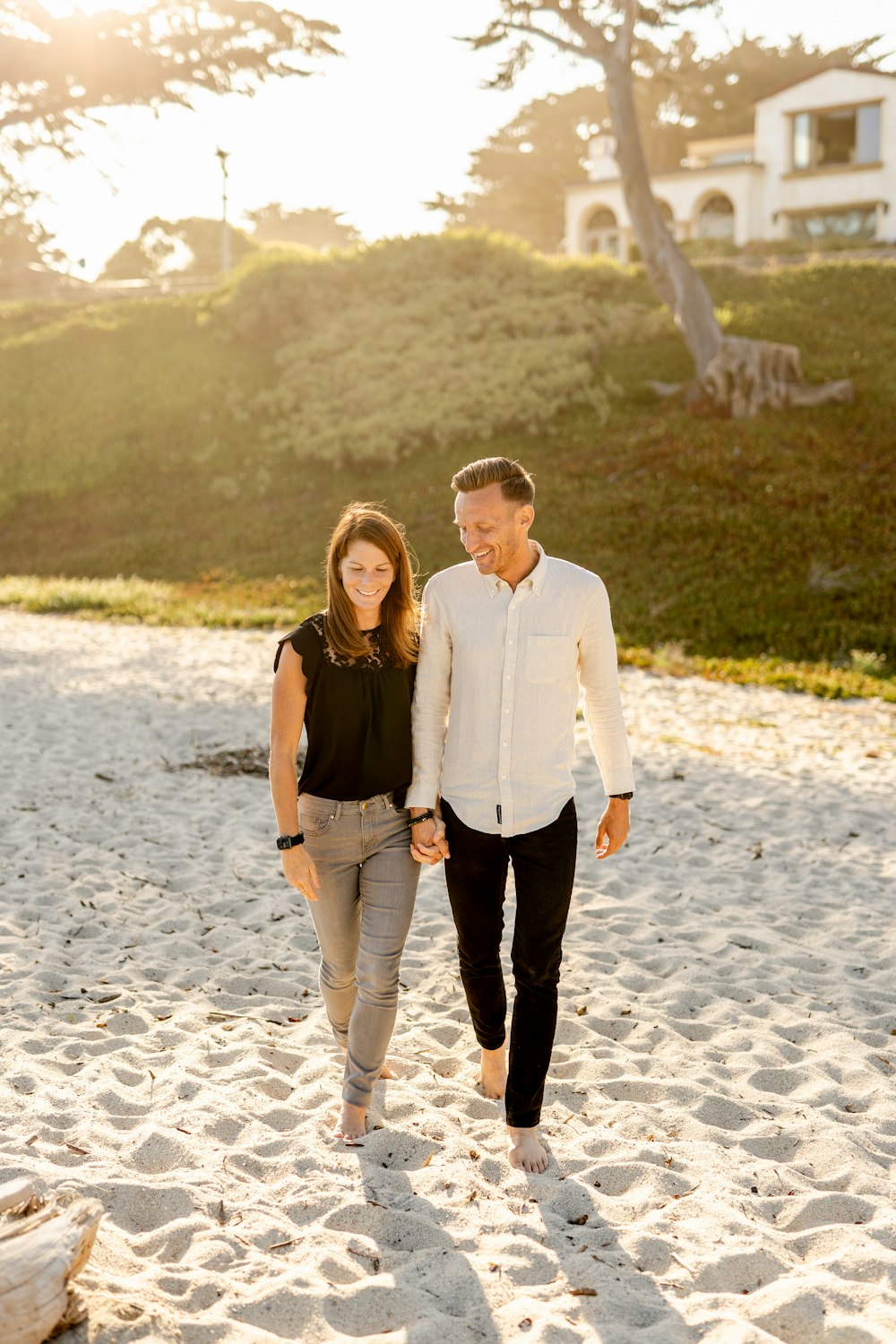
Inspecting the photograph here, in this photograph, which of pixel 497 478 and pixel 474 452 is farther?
pixel 474 452

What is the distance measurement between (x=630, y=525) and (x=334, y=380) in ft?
33.9

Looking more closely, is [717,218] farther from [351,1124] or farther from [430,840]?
[351,1124]

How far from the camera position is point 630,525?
60.4ft

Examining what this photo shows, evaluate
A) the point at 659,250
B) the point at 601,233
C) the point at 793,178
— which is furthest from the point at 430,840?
the point at 601,233

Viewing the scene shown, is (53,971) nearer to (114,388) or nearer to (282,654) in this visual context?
(282,654)

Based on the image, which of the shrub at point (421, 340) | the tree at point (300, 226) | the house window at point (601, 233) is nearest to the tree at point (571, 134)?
the house window at point (601, 233)

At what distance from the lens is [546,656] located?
3.47 metres

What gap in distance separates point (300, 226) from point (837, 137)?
33.4 metres

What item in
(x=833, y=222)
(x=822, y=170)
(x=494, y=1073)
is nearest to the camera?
(x=494, y=1073)

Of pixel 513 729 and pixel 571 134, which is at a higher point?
pixel 571 134

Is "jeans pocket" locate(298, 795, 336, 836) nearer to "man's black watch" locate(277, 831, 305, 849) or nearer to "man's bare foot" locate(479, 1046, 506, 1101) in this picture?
"man's black watch" locate(277, 831, 305, 849)

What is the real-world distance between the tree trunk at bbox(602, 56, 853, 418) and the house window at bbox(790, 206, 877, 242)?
15978mm

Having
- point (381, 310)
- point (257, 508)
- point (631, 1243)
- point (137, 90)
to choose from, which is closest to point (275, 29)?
point (137, 90)

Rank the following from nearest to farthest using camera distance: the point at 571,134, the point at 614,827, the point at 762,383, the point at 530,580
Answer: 1. the point at 530,580
2. the point at 614,827
3. the point at 762,383
4. the point at 571,134
